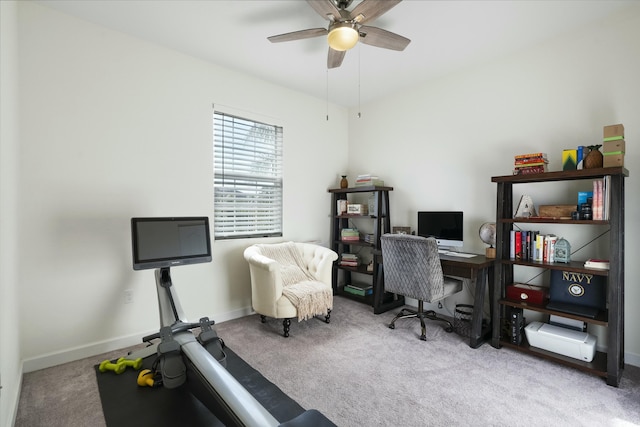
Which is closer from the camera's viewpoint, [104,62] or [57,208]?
[57,208]

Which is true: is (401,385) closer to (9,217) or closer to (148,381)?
(148,381)

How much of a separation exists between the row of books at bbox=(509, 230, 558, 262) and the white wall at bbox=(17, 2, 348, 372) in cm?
272

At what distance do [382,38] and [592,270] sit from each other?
228cm

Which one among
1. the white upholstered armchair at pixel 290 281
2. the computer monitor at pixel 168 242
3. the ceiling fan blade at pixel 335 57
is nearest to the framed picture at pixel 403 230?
the white upholstered armchair at pixel 290 281

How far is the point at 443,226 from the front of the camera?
130 inches

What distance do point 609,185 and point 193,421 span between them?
315cm

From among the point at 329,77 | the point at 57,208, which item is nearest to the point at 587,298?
the point at 329,77

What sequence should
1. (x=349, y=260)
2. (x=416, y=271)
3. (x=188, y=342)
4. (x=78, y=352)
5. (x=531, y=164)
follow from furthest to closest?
(x=349, y=260) < (x=416, y=271) < (x=531, y=164) < (x=78, y=352) < (x=188, y=342)

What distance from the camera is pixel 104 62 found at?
8.45 ft

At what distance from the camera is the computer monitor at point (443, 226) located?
3.19m

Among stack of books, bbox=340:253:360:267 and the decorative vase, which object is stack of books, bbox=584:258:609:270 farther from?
stack of books, bbox=340:253:360:267

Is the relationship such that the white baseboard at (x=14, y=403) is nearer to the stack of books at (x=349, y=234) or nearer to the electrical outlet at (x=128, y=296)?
the electrical outlet at (x=128, y=296)

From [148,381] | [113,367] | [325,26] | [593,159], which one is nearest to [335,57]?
[325,26]

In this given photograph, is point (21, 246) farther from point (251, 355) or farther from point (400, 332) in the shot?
point (400, 332)
